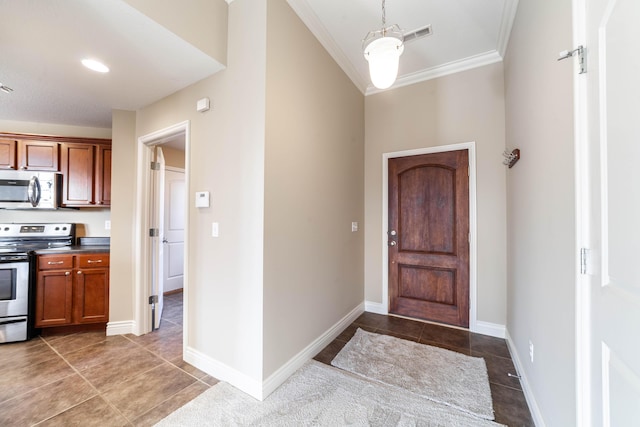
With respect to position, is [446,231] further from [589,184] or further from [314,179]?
[589,184]

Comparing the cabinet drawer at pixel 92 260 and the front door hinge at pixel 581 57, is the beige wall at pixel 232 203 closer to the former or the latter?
the cabinet drawer at pixel 92 260

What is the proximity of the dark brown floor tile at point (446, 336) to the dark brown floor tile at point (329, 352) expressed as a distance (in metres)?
0.87

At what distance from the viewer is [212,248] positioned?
6.79ft

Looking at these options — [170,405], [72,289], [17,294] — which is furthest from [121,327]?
[170,405]

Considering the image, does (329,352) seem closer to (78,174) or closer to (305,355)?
(305,355)

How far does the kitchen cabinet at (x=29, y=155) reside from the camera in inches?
120

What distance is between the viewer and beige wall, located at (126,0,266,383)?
1.81 meters

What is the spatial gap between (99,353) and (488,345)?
147 inches

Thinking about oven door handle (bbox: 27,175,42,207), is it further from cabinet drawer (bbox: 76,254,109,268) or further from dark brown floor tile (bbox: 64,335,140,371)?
dark brown floor tile (bbox: 64,335,140,371)

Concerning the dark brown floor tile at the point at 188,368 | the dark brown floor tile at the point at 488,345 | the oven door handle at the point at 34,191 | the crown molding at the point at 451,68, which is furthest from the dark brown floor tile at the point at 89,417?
the crown molding at the point at 451,68

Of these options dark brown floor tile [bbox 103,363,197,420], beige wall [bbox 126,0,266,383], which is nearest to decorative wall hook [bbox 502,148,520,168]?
beige wall [bbox 126,0,266,383]

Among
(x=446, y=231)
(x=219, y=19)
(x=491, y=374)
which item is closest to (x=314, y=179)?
(x=219, y=19)

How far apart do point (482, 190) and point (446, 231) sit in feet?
1.90

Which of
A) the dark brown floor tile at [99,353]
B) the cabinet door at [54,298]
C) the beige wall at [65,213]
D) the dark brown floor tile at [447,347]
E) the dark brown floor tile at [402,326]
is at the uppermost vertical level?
the beige wall at [65,213]
